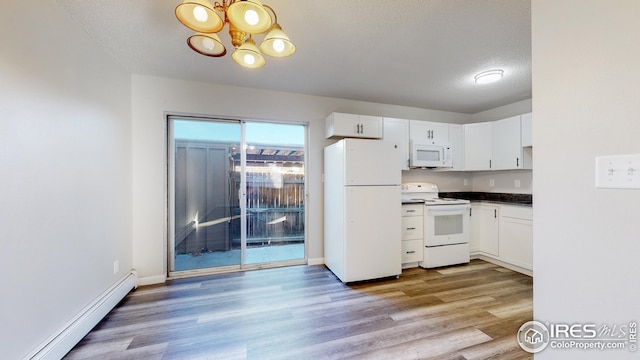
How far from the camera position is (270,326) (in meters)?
1.99

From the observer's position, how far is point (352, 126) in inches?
131

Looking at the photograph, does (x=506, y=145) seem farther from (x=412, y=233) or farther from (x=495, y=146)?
(x=412, y=233)

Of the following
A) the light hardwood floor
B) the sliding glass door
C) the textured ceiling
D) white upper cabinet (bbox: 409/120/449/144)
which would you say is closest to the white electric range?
the light hardwood floor

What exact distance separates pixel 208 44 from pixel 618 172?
2.13 m

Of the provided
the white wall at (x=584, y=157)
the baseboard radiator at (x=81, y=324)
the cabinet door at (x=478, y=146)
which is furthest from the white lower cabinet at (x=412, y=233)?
the baseboard radiator at (x=81, y=324)

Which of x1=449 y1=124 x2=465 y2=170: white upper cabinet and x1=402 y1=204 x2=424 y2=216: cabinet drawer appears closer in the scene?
x1=402 y1=204 x2=424 y2=216: cabinet drawer

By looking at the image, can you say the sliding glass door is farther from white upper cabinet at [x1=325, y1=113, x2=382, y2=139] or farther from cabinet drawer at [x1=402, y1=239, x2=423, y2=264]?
cabinet drawer at [x1=402, y1=239, x2=423, y2=264]

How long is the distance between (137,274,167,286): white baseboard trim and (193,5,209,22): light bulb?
2880 millimetres

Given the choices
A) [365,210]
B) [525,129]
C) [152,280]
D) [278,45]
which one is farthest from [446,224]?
[152,280]

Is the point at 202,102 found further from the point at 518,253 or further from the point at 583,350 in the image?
the point at 518,253

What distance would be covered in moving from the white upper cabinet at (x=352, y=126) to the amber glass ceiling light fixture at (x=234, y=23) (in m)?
1.74

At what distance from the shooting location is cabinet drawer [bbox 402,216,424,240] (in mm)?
3326

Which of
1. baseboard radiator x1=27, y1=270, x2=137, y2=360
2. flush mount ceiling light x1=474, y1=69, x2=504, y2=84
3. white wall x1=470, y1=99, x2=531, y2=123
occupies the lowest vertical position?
baseboard radiator x1=27, y1=270, x2=137, y2=360

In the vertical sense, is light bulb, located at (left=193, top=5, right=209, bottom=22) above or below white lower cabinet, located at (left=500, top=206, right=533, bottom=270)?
above
